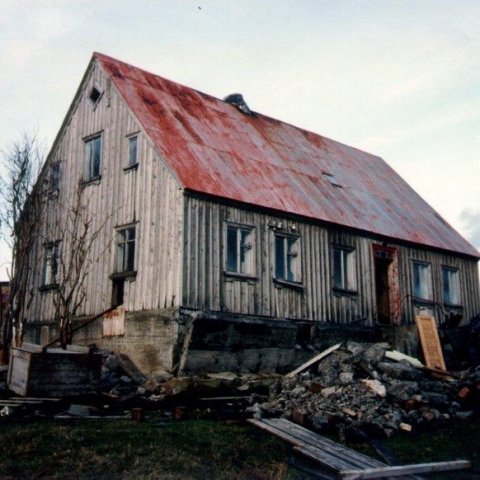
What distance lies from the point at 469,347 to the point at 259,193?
8.61 m

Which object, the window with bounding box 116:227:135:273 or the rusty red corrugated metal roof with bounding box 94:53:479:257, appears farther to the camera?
the rusty red corrugated metal roof with bounding box 94:53:479:257

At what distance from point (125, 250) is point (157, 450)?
29.8 feet

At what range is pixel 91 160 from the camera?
1880cm

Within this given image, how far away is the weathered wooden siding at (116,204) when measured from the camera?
598 inches

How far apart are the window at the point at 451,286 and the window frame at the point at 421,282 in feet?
3.22

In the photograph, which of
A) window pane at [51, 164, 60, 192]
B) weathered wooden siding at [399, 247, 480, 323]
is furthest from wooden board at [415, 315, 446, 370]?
window pane at [51, 164, 60, 192]

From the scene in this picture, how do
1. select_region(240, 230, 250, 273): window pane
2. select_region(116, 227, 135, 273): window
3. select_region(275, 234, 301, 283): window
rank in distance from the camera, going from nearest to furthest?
select_region(240, 230, 250, 273): window pane → select_region(116, 227, 135, 273): window → select_region(275, 234, 301, 283): window

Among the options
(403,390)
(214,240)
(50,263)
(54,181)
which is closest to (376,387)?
(403,390)

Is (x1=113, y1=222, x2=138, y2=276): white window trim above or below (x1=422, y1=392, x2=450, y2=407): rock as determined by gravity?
above

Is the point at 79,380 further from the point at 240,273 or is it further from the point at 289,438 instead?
the point at 240,273

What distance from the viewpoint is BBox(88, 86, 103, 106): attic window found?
62.6ft

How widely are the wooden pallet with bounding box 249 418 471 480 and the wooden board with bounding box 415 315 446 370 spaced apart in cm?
858

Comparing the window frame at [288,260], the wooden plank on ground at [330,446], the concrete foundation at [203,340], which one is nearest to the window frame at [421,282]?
the concrete foundation at [203,340]

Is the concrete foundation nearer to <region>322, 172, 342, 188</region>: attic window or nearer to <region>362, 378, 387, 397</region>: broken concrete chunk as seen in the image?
<region>362, 378, 387, 397</region>: broken concrete chunk
